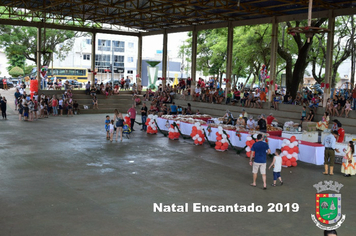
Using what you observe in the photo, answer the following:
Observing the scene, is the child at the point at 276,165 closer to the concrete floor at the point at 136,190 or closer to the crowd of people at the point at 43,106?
the concrete floor at the point at 136,190

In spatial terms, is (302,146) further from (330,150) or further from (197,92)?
(197,92)

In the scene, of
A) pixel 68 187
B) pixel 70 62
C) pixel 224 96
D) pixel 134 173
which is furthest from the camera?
pixel 70 62

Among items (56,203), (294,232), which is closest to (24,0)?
(56,203)

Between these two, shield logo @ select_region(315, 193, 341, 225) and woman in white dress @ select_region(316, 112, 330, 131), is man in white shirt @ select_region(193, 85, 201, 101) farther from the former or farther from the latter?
shield logo @ select_region(315, 193, 341, 225)

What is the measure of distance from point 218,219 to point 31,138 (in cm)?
1191

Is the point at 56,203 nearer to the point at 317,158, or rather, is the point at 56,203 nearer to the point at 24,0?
the point at 317,158

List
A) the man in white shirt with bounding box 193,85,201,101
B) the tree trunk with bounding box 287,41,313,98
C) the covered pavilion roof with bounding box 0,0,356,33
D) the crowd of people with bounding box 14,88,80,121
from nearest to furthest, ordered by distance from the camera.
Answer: the covered pavilion roof with bounding box 0,0,356,33 → the crowd of people with bounding box 14,88,80,121 → the tree trunk with bounding box 287,41,313,98 → the man in white shirt with bounding box 193,85,201,101

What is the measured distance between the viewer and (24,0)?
2458 centimetres

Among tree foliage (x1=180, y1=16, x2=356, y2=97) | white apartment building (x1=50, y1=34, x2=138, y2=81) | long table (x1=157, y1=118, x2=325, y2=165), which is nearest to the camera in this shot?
long table (x1=157, y1=118, x2=325, y2=165)

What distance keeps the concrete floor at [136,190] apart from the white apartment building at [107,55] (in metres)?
53.5

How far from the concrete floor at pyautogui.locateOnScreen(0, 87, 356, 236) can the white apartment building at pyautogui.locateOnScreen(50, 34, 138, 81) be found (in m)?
53.5

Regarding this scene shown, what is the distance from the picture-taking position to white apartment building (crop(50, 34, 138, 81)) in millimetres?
67125

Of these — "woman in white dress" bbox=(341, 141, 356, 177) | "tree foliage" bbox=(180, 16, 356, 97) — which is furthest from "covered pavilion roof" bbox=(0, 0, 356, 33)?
"woman in white dress" bbox=(341, 141, 356, 177)

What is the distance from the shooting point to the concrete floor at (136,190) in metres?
6.96
